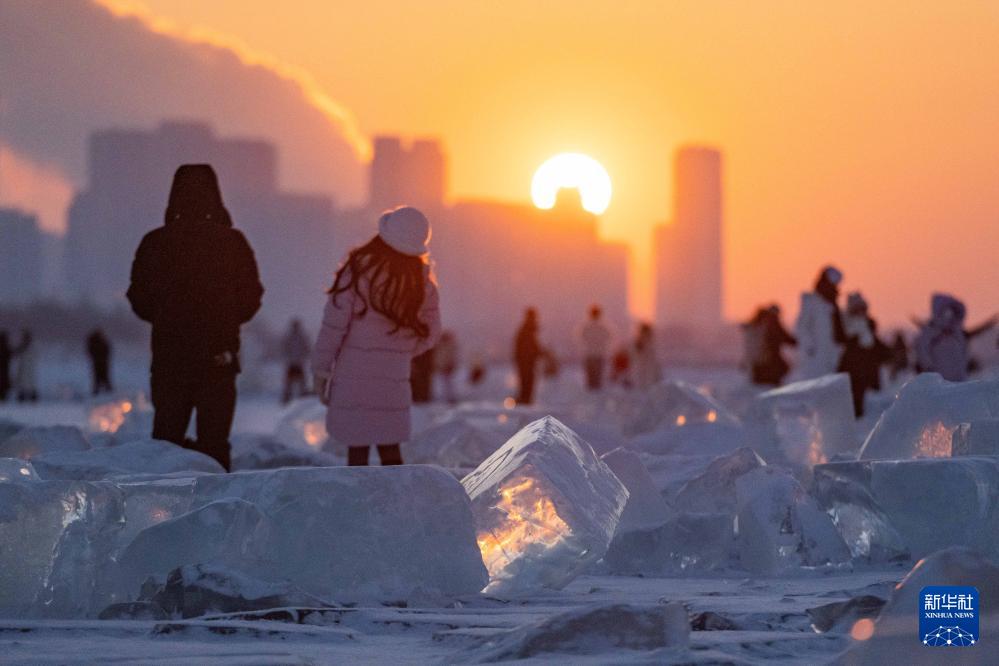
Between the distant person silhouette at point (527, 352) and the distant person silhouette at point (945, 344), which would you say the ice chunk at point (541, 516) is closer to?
the distant person silhouette at point (945, 344)

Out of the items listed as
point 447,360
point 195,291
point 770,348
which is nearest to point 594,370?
point 447,360

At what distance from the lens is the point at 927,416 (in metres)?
6.49

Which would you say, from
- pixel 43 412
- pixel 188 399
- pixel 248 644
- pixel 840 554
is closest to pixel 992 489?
pixel 840 554

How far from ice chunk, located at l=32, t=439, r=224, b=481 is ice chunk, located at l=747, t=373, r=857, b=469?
3.16 m

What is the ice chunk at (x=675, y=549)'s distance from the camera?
5371 mm

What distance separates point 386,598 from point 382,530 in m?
0.22

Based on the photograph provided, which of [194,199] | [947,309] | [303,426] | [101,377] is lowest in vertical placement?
[101,377]

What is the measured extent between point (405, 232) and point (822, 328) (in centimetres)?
716

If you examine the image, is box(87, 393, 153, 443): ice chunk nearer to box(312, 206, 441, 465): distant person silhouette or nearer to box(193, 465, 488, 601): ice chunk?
box(312, 206, 441, 465): distant person silhouette

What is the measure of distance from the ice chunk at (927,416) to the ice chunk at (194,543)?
2914 millimetres

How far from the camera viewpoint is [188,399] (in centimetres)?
665

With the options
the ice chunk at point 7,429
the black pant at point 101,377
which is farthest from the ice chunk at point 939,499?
the black pant at point 101,377

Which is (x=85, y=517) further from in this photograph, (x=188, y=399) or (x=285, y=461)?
(x=285, y=461)

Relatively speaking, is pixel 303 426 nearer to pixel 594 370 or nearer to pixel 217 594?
pixel 217 594
